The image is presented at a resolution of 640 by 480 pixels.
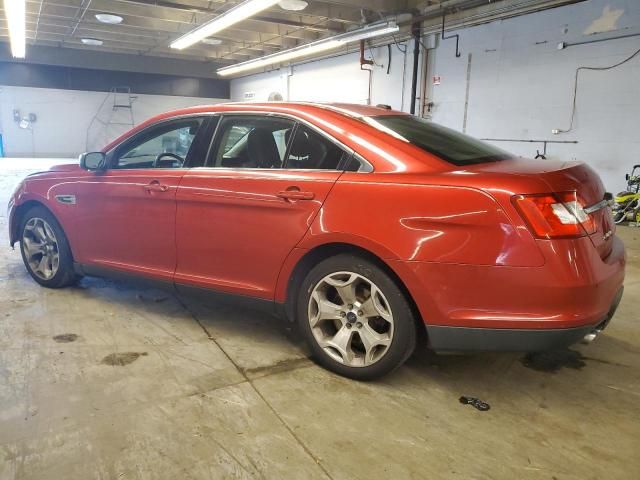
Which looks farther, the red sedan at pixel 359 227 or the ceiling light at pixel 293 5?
the ceiling light at pixel 293 5

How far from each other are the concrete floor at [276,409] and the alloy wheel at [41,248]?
0.64 m

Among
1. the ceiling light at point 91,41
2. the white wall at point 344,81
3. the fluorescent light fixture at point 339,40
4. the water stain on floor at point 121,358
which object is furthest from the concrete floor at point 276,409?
the ceiling light at point 91,41

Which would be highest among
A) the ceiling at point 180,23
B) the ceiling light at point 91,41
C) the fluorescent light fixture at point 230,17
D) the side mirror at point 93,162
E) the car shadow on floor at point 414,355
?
the ceiling light at point 91,41

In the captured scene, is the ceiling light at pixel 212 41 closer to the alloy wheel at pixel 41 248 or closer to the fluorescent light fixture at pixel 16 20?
the fluorescent light fixture at pixel 16 20

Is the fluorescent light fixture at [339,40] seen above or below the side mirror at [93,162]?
above

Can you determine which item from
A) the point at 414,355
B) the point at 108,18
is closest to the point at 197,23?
the point at 108,18

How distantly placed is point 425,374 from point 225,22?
8.69 m

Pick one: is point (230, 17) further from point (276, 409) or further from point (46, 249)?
point (276, 409)

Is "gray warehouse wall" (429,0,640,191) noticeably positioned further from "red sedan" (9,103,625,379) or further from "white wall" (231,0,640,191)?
"red sedan" (9,103,625,379)

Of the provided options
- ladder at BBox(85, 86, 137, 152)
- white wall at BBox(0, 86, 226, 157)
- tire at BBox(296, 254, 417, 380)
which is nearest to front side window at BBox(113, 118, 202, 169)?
tire at BBox(296, 254, 417, 380)

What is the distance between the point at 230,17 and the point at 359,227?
804cm

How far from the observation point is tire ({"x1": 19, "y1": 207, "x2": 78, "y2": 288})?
3.72m

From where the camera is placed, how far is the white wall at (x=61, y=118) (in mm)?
17828

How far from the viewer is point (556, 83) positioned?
822cm
